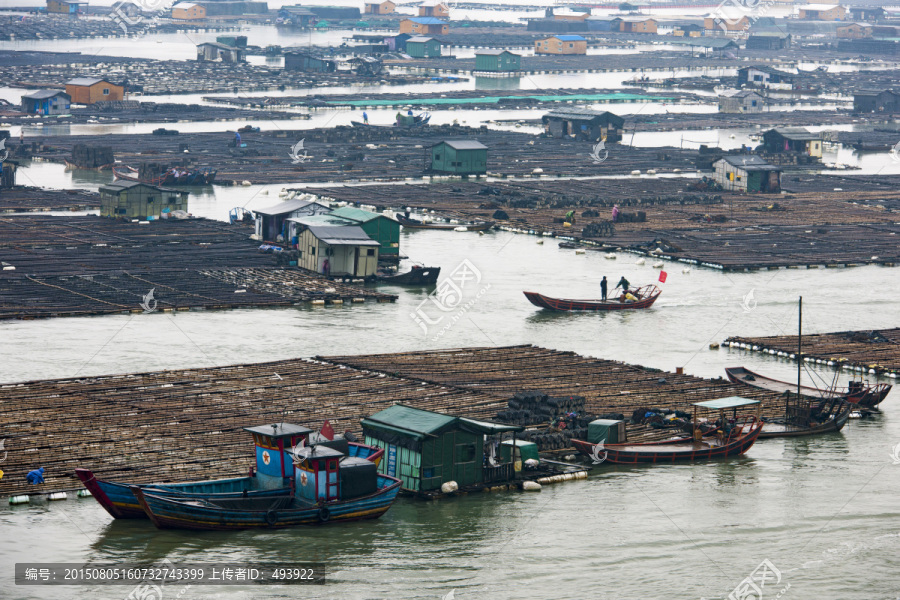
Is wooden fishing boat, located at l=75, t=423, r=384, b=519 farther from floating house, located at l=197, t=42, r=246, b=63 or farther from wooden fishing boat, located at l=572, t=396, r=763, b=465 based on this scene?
floating house, located at l=197, t=42, r=246, b=63

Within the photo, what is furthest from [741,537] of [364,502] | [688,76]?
[688,76]

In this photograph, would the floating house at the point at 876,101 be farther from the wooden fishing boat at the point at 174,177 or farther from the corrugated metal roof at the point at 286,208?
the corrugated metal roof at the point at 286,208

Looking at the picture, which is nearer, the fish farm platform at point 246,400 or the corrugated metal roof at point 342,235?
the fish farm platform at point 246,400

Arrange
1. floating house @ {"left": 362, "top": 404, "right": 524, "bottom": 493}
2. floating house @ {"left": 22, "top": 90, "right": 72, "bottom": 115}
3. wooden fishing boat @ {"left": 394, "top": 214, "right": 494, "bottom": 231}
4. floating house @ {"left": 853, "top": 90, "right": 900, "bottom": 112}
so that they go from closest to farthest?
floating house @ {"left": 362, "top": 404, "right": 524, "bottom": 493}, wooden fishing boat @ {"left": 394, "top": 214, "right": 494, "bottom": 231}, floating house @ {"left": 22, "top": 90, "right": 72, "bottom": 115}, floating house @ {"left": 853, "top": 90, "right": 900, "bottom": 112}

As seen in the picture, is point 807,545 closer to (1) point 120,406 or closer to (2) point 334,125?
(1) point 120,406

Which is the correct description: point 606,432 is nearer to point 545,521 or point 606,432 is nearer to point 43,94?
point 545,521

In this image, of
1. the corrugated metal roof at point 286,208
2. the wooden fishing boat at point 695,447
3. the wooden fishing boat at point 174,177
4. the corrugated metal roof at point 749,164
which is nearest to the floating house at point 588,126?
the corrugated metal roof at point 749,164

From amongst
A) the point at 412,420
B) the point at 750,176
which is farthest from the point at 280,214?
the point at 750,176

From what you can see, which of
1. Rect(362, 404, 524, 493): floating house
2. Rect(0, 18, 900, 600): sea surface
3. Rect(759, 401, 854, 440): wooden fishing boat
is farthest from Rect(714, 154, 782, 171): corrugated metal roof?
Rect(362, 404, 524, 493): floating house
